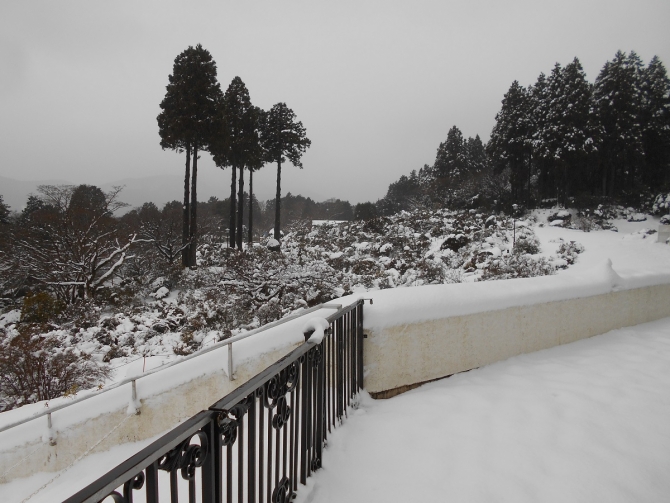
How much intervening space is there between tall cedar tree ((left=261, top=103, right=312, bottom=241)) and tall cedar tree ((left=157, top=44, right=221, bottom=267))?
299 inches

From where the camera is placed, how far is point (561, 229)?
864 inches

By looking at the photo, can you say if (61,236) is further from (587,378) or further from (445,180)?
(445,180)

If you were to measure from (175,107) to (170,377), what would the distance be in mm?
17567

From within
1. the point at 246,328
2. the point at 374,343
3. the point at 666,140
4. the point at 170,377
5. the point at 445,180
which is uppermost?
the point at 666,140

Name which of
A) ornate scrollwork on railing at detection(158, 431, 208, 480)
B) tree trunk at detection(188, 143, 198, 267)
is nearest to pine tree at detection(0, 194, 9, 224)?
tree trunk at detection(188, 143, 198, 267)

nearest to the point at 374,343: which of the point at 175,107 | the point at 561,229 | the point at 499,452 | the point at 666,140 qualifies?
the point at 499,452

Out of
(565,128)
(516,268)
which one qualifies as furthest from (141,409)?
(565,128)

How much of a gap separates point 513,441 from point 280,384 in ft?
6.40

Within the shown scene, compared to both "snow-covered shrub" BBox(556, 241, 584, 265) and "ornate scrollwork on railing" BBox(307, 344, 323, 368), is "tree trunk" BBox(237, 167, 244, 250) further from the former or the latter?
"ornate scrollwork on railing" BBox(307, 344, 323, 368)

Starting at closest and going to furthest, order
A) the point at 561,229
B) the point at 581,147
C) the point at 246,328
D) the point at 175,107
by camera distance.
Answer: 1. the point at 246,328
2. the point at 175,107
3. the point at 561,229
4. the point at 581,147

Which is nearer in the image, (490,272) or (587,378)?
(587,378)

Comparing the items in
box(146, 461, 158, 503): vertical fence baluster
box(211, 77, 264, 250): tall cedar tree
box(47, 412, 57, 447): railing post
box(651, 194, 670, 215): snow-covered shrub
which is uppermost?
box(211, 77, 264, 250): tall cedar tree

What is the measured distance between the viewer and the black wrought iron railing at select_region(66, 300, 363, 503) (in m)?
0.96

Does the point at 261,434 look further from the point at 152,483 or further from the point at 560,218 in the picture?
the point at 560,218
